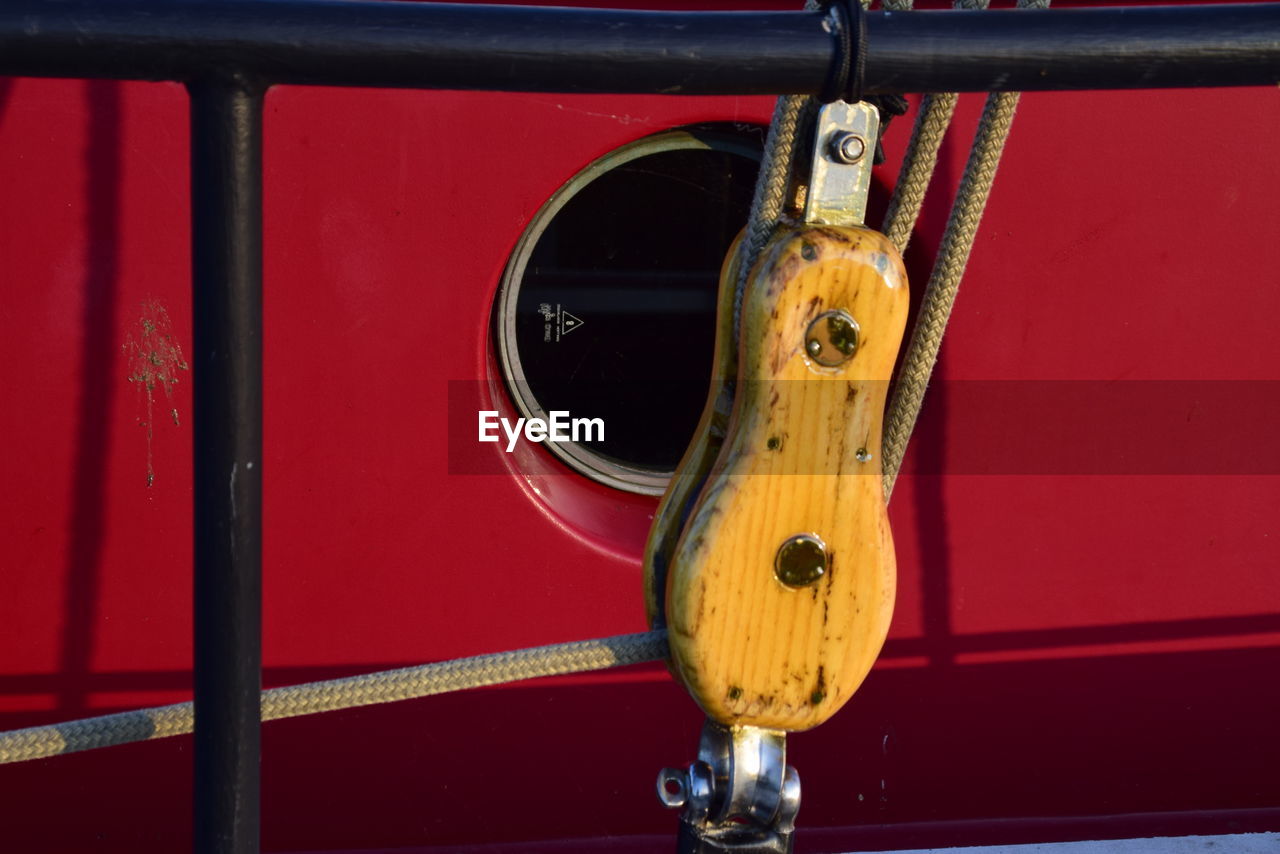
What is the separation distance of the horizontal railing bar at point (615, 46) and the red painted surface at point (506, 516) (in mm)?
841

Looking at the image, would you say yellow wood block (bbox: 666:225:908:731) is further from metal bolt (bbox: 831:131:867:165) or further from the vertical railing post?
the vertical railing post

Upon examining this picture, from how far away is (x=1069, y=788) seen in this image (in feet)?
5.34

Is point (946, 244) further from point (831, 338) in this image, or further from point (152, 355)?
point (152, 355)

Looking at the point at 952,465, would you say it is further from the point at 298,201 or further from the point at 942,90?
the point at 942,90

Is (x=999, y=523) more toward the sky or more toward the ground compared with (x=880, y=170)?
more toward the ground

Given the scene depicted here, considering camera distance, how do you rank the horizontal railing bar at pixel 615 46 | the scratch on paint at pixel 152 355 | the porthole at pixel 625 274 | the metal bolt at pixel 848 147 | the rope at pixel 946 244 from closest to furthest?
the horizontal railing bar at pixel 615 46
the metal bolt at pixel 848 147
the rope at pixel 946 244
the scratch on paint at pixel 152 355
the porthole at pixel 625 274

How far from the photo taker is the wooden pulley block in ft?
2.16

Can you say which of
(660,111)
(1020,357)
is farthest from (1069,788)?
(660,111)

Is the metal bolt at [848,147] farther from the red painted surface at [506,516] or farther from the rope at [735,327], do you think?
the red painted surface at [506,516]

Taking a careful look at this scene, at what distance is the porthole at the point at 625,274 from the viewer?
1.49 metres

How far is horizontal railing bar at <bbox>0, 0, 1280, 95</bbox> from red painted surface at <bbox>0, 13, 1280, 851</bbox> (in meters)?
0.84

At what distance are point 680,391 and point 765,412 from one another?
0.88 m

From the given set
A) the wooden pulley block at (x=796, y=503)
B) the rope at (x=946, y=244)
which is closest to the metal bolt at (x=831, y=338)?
the wooden pulley block at (x=796, y=503)

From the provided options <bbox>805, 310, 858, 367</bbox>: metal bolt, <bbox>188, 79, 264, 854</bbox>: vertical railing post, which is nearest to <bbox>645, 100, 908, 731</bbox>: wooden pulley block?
<bbox>805, 310, 858, 367</bbox>: metal bolt
